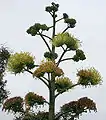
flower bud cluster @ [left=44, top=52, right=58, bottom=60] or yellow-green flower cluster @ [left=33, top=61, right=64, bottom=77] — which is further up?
flower bud cluster @ [left=44, top=52, right=58, bottom=60]

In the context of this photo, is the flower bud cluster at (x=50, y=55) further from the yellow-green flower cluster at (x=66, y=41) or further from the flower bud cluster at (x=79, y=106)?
the flower bud cluster at (x=79, y=106)

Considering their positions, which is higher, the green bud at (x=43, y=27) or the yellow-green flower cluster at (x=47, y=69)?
the green bud at (x=43, y=27)

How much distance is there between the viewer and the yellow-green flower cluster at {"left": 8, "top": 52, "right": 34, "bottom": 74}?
758 inches

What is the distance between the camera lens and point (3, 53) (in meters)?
33.7

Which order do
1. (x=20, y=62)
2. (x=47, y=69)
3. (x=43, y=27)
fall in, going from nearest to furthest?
(x=47, y=69) < (x=20, y=62) < (x=43, y=27)

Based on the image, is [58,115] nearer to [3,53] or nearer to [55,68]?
[55,68]

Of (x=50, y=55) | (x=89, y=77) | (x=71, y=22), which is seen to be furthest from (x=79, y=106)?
(x=71, y=22)

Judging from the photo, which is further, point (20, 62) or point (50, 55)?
point (50, 55)

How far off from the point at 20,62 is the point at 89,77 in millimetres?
3018

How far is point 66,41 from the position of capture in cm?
1933

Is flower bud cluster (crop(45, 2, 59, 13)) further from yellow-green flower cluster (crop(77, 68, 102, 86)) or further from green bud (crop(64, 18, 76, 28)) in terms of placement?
yellow-green flower cluster (crop(77, 68, 102, 86))

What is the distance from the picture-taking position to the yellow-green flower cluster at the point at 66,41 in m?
19.3

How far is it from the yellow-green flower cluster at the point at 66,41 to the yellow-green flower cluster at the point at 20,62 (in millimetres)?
1270

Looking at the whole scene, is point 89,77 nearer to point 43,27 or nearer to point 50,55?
point 50,55
